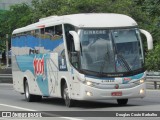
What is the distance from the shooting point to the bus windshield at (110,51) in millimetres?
18297

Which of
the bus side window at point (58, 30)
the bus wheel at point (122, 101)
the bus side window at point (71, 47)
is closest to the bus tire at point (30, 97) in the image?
the bus side window at point (58, 30)

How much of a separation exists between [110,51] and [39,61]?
4.99 meters

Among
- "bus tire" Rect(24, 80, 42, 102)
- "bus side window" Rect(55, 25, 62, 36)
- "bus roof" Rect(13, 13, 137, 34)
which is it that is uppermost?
"bus roof" Rect(13, 13, 137, 34)

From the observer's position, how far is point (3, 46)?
88312 millimetres

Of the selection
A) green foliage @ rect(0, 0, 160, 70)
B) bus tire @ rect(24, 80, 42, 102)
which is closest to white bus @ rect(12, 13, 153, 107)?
bus tire @ rect(24, 80, 42, 102)

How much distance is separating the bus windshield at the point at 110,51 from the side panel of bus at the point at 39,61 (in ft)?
4.46

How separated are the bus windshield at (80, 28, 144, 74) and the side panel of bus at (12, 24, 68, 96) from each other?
53.6 inches

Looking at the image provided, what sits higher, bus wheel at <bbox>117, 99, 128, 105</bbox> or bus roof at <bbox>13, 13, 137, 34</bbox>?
bus roof at <bbox>13, 13, 137, 34</bbox>

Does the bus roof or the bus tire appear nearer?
the bus roof

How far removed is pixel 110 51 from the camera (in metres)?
18.5

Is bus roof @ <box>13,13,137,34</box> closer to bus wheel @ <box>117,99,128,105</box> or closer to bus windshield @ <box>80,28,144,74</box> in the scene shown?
bus windshield @ <box>80,28,144,74</box>

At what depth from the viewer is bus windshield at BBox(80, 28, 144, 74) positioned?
18297 mm

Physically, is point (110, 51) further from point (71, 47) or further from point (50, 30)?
point (50, 30)

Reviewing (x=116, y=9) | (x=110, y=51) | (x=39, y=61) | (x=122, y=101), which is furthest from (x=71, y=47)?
(x=116, y=9)
